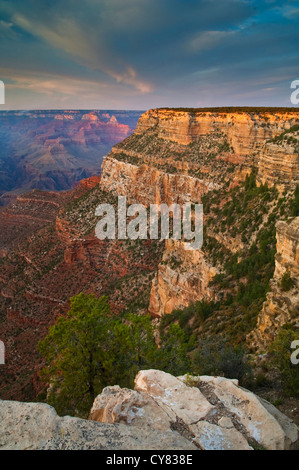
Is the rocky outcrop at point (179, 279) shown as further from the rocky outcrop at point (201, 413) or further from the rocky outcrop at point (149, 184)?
the rocky outcrop at point (201, 413)

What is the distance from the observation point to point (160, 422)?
9.56 meters

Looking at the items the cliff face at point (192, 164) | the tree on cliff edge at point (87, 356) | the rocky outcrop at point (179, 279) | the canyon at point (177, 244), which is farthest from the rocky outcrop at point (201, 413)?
the rocky outcrop at point (179, 279)

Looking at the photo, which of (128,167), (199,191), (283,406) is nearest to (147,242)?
(199,191)

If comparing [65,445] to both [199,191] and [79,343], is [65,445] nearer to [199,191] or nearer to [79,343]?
[79,343]

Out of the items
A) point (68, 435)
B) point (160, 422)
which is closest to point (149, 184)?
point (160, 422)

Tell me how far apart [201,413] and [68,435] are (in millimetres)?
4087

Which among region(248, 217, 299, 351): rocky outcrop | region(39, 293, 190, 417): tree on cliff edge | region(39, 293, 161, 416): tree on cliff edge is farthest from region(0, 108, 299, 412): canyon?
region(39, 293, 161, 416): tree on cliff edge

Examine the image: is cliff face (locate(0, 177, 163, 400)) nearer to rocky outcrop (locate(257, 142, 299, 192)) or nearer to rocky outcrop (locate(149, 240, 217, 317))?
rocky outcrop (locate(149, 240, 217, 317))

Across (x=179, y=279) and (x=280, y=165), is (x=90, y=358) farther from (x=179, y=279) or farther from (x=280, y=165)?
(x=280, y=165)

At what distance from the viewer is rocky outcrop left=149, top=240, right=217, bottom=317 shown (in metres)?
36.9

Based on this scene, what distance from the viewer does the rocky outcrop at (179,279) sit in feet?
121
